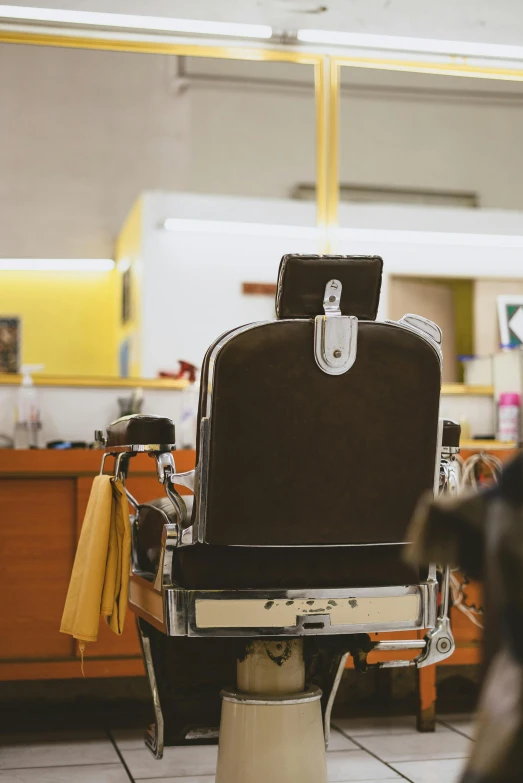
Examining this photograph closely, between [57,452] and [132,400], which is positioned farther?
[132,400]

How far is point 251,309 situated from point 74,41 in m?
1.12

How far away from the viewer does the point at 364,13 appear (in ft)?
11.3

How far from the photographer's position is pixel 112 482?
1.83 m

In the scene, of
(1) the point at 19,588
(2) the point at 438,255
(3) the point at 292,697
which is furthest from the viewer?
(2) the point at 438,255

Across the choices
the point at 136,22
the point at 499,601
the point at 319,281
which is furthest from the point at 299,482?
the point at 136,22

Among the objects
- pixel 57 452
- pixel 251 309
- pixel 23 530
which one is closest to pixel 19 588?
pixel 23 530

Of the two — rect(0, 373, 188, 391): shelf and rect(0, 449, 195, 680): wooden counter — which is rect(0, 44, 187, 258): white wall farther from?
rect(0, 449, 195, 680): wooden counter

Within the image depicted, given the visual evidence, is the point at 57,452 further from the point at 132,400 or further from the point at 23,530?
the point at 132,400

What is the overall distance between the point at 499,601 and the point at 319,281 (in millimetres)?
1041

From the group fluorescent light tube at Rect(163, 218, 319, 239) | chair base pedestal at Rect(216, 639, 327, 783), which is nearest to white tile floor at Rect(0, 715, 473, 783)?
Answer: chair base pedestal at Rect(216, 639, 327, 783)

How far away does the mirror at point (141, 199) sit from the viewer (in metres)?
3.22

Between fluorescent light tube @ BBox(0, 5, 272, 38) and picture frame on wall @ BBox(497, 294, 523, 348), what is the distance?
1.31 m

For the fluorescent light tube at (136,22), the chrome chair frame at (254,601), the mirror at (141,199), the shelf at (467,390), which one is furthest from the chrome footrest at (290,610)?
the fluorescent light tube at (136,22)

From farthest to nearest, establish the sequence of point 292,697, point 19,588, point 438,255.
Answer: point 438,255
point 19,588
point 292,697
